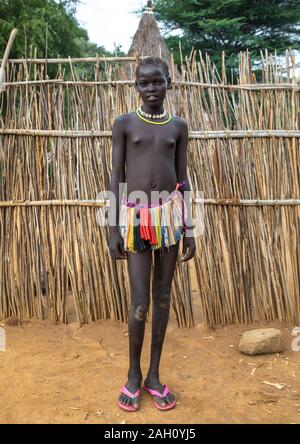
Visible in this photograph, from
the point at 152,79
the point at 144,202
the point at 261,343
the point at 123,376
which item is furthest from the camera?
the point at 261,343

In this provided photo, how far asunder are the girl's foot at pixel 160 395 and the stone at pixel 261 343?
30.1 inches

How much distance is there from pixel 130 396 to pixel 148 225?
86 cm

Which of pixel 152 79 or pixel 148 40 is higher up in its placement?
pixel 148 40

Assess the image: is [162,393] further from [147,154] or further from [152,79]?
[152,79]

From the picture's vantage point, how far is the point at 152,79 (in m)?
1.96

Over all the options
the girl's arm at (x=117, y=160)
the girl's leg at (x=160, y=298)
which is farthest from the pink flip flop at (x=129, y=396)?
the girl's arm at (x=117, y=160)

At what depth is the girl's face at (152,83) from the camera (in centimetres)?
Result: 196

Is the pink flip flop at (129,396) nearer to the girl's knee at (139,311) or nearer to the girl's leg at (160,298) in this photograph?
the girl's leg at (160,298)

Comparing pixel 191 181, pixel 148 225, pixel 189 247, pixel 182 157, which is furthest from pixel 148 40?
pixel 148 225
